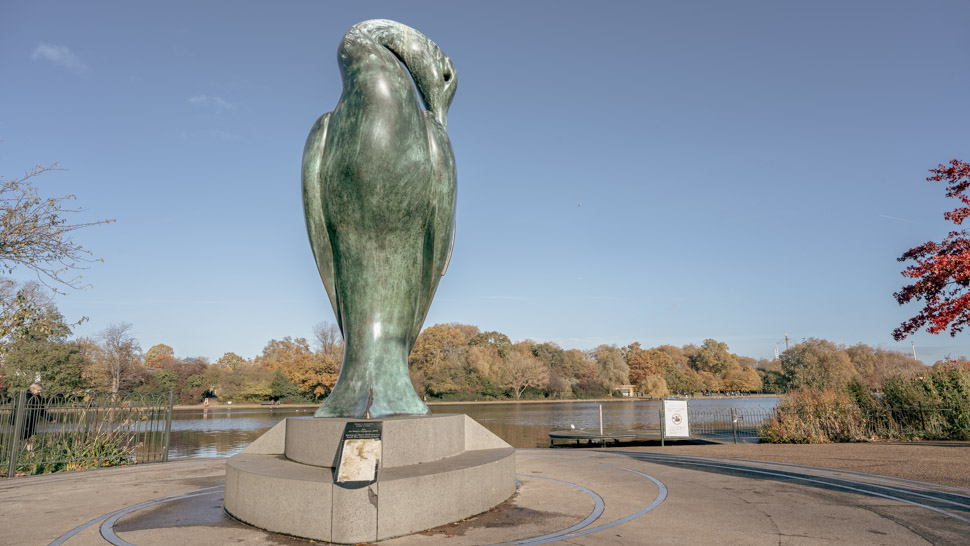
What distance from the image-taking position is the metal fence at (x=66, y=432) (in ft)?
32.8

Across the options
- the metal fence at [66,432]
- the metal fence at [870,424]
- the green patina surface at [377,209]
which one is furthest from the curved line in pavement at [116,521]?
the metal fence at [870,424]

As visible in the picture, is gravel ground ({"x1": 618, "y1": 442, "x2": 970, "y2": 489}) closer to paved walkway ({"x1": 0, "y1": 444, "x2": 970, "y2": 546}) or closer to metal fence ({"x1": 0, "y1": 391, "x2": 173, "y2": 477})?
paved walkway ({"x1": 0, "y1": 444, "x2": 970, "y2": 546})

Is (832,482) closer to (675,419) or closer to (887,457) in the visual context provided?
(887,457)

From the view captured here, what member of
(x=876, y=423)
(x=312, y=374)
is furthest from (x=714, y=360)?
(x=876, y=423)

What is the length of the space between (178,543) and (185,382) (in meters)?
63.2

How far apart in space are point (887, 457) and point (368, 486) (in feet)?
37.1

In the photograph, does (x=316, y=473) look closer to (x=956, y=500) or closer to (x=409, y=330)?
(x=409, y=330)

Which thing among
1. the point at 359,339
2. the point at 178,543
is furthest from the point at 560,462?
the point at 178,543

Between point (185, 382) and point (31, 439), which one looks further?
point (185, 382)

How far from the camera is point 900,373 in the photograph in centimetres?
1767

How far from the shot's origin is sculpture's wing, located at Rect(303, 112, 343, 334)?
702cm

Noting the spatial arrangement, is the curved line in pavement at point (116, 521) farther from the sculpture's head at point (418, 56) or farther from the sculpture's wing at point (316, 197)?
the sculpture's head at point (418, 56)

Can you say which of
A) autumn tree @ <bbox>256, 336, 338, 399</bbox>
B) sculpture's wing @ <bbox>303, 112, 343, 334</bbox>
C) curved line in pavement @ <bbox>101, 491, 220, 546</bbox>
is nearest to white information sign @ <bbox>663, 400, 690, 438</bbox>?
sculpture's wing @ <bbox>303, 112, 343, 334</bbox>

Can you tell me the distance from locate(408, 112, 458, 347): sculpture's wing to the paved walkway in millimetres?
3138
